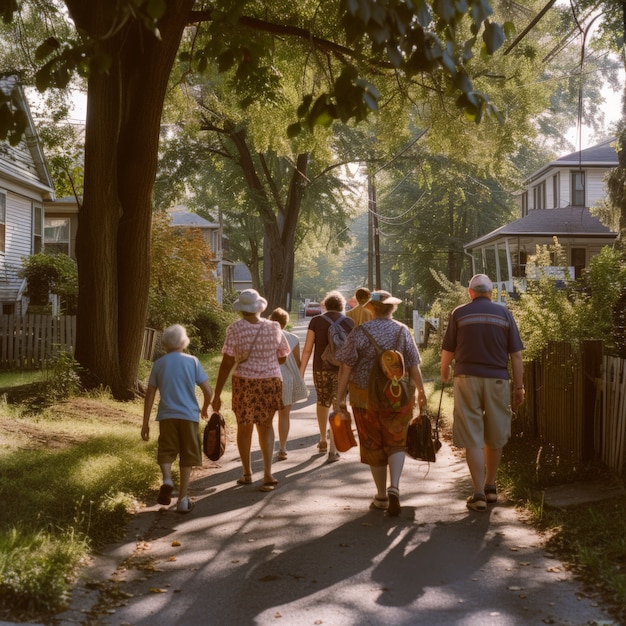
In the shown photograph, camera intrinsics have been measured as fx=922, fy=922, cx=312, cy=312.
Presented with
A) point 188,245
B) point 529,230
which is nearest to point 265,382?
point 188,245

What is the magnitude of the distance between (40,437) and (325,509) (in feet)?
13.2

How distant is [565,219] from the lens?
40531 millimetres

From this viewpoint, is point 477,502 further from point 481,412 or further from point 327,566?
point 327,566

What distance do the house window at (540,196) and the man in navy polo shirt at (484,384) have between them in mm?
39886

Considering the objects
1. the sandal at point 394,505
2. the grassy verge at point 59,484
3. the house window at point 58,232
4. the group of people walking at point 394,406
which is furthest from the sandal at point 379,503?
the house window at point 58,232

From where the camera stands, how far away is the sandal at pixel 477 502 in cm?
797

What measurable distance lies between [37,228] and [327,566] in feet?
90.4

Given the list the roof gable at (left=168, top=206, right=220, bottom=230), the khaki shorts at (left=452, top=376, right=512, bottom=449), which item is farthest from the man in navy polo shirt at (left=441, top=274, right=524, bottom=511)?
the roof gable at (left=168, top=206, right=220, bottom=230)

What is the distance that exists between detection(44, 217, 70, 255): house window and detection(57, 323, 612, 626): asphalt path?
99.9ft

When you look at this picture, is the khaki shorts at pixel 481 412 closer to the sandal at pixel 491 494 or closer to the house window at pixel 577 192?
the sandal at pixel 491 494

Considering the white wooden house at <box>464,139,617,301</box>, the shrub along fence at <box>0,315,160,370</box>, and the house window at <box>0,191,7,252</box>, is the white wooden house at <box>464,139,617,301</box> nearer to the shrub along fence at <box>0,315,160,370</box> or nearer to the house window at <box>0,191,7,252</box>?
the house window at <box>0,191,7,252</box>

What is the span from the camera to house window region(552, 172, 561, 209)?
44.3 meters

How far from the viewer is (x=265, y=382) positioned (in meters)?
9.12

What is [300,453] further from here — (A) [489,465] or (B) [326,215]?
(B) [326,215]
